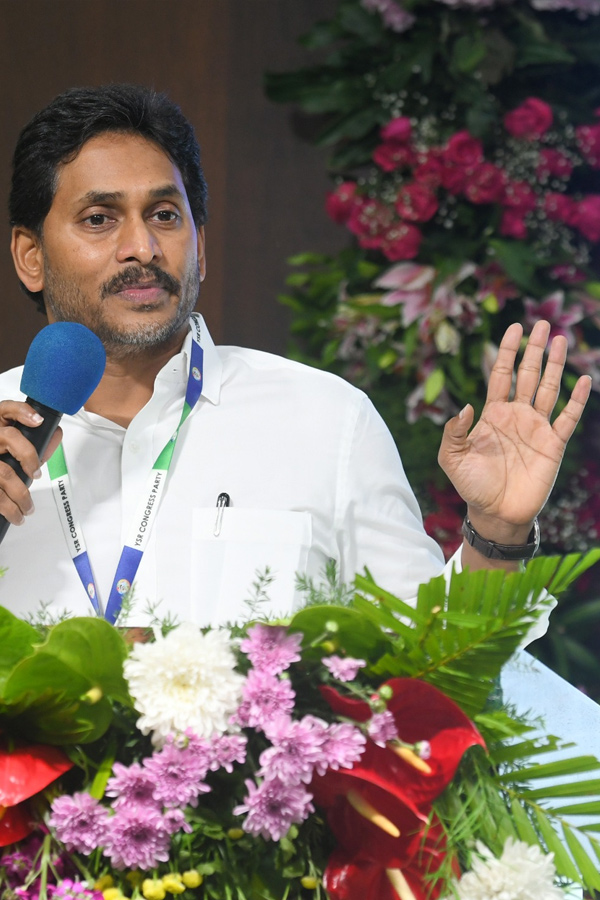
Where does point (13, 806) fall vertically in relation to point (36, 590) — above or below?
above

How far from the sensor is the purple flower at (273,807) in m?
0.64

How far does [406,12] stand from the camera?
273 centimetres

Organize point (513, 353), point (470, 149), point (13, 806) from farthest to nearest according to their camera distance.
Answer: point (470, 149)
point (513, 353)
point (13, 806)

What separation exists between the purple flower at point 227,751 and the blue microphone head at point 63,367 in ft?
2.11

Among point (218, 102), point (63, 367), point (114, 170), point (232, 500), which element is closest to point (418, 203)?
point (218, 102)

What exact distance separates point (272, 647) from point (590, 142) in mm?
2352

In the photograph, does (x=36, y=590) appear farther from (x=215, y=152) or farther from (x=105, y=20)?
(x=105, y=20)

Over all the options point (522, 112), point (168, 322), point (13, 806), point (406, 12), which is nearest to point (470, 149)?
point (522, 112)

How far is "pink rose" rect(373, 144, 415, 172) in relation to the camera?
273cm

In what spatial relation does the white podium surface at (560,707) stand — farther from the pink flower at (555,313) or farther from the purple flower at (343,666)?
the pink flower at (555,313)

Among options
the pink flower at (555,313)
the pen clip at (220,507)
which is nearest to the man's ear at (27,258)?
the pen clip at (220,507)

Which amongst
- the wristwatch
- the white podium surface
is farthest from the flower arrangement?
the wristwatch

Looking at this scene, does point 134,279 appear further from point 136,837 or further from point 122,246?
point 136,837

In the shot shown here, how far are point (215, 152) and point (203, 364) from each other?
1212mm
